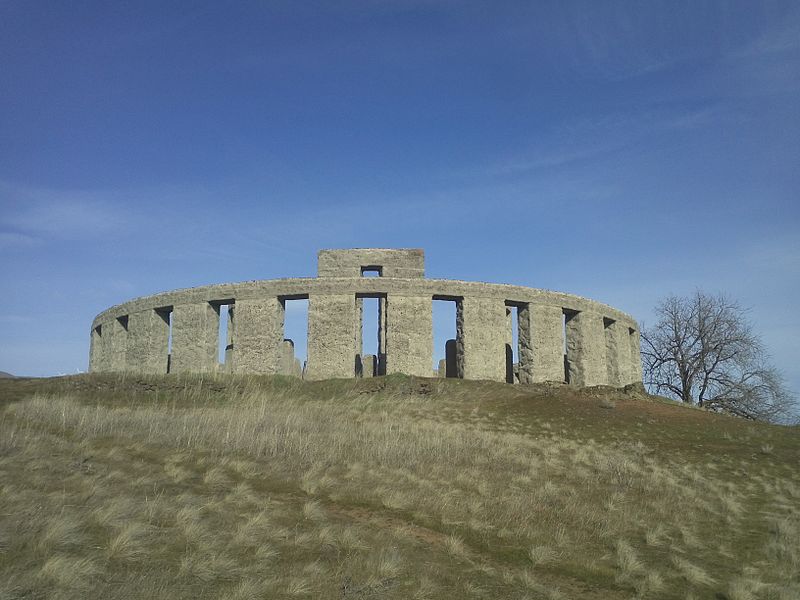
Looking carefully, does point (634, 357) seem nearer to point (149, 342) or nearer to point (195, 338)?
point (195, 338)

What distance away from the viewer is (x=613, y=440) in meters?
16.8

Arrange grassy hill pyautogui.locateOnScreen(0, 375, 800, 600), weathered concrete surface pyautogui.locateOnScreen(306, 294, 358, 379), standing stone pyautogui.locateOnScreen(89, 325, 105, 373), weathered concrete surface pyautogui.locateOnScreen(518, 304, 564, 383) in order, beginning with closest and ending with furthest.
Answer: grassy hill pyautogui.locateOnScreen(0, 375, 800, 600), weathered concrete surface pyautogui.locateOnScreen(306, 294, 358, 379), weathered concrete surface pyautogui.locateOnScreen(518, 304, 564, 383), standing stone pyautogui.locateOnScreen(89, 325, 105, 373)

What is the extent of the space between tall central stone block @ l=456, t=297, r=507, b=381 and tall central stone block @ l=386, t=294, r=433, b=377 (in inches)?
A: 56.9

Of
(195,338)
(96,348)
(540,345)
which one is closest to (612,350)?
(540,345)

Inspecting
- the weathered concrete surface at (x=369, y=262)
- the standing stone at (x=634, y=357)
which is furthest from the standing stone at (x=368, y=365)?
the standing stone at (x=634, y=357)

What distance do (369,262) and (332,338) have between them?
4.53 m

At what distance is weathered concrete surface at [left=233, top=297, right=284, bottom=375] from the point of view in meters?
25.7

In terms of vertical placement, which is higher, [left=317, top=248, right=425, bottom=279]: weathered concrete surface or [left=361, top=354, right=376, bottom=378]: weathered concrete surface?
[left=317, top=248, right=425, bottom=279]: weathered concrete surface

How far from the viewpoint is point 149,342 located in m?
28.3

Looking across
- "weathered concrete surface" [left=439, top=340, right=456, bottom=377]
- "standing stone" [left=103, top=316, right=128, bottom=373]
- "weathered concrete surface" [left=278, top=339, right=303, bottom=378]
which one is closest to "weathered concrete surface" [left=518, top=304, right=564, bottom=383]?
"weathered concrete surface" [left=439, top=340, right=456, bottom=377]

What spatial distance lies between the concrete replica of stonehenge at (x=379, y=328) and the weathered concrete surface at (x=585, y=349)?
2.0 inches

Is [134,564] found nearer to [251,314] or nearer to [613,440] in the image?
[613,440]

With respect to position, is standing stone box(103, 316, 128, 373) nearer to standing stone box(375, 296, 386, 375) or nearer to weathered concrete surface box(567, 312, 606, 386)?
standing stone box(375, 296, 386, 375)

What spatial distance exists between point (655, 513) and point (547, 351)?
1752 centimetres
